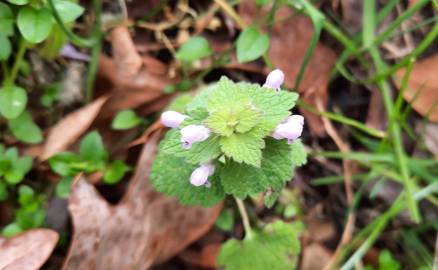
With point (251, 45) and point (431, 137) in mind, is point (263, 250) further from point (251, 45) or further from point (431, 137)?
point (431, 137)

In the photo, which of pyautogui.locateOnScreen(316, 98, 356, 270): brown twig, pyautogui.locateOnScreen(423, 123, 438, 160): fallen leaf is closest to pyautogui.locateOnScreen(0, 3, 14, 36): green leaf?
pyautogui.locateOnScreen(316, 98, 356, 270): brown twig

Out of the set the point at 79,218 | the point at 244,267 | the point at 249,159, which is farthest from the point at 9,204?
the point at 249,159

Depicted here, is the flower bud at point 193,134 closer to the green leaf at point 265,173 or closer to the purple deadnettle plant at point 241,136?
the purple deadnettle plant at point 241,136

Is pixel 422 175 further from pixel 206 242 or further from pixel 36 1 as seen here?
pixel 36 1

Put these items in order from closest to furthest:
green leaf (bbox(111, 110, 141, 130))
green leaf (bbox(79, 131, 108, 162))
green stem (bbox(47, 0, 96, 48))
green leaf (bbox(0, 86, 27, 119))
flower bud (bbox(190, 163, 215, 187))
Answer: flower bud (bbox(190, 163, 215, 187)), green stem (bbox(47, 0, 96, 48)), green leaf (bbox(0, 86, 27, 119)), green leaf (bbox(79, 131, 108, 162)), green leaf (bbox(111, 110, 141, 130))

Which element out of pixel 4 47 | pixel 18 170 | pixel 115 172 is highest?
pixel 4 47

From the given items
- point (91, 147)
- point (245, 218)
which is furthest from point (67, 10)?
point (245, 218)

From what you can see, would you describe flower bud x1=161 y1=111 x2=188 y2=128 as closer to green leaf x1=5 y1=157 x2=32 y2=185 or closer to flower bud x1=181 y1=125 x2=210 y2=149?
flower bud x1=181 y1=125 x2=210 y2=149
